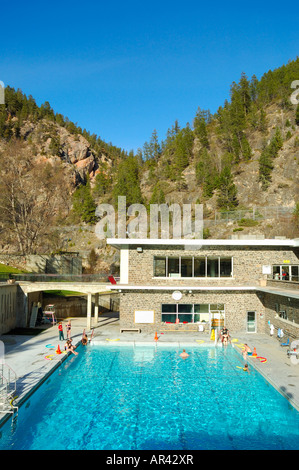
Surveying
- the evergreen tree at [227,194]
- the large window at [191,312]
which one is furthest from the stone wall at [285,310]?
the evergreen tree at [227,194]

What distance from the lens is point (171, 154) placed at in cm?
9894

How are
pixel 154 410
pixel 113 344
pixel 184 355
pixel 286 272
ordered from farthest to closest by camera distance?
Result: pixel 286 272 → pixel 113 344 → pixel 184 355 → pixel 154 410

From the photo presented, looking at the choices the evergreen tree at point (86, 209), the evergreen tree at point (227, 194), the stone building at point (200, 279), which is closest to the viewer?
the stone building at point (200, 279)

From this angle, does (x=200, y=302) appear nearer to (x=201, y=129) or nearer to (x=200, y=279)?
(x=200, y=279)

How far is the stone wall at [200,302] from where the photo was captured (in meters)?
24.0

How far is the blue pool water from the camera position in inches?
382

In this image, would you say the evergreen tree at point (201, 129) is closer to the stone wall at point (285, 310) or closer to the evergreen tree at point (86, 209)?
the evergreen tree at point (86, 209)

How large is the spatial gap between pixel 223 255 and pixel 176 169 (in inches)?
2574

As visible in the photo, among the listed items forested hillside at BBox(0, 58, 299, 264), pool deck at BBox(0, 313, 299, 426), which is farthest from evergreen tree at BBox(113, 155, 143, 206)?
pool deck at BBox(0, 313, 299, 426)

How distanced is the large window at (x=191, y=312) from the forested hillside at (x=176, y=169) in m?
24.9

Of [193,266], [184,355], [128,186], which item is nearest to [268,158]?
[128,186]

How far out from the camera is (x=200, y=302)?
24094mm
